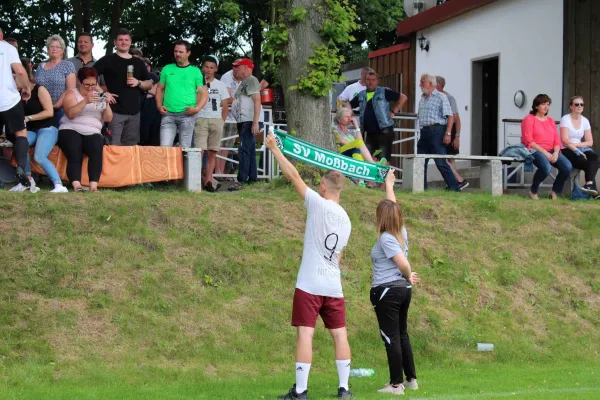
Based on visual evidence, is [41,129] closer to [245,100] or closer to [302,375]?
[245,100]

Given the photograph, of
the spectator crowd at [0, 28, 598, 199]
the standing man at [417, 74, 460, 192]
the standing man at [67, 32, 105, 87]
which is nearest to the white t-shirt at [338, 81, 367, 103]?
the spectator crowd at [0, 28, 598, 199]

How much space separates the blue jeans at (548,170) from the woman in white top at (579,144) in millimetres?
252

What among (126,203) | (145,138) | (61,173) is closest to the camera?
(126,203)

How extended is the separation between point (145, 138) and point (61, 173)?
1.92 m

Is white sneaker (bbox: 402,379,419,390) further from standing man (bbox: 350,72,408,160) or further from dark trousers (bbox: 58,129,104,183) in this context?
standing man (bbox: 350,72,408,160)

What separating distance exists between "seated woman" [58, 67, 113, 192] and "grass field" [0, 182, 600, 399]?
582 millimetres

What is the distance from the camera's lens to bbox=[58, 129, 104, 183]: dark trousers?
12750mm

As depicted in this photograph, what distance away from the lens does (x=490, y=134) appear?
2144 centimetres

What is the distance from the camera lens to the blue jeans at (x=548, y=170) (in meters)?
15.5

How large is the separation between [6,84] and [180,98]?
2470 millimetres

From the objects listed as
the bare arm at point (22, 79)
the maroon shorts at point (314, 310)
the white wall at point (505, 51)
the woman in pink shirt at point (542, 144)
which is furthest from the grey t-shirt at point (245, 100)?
the maroon shorts at point (314, 310)

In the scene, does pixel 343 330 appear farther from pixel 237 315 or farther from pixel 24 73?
pixel 24 73

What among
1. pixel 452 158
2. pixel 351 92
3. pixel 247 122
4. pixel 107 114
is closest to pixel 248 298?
pixel 107 114

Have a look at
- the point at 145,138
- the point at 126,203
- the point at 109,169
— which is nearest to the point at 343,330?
the point at 126,203
